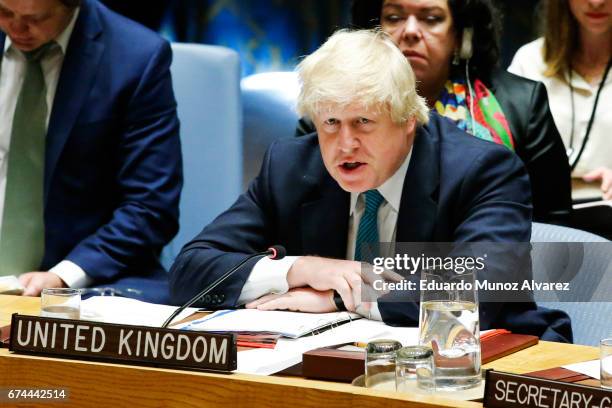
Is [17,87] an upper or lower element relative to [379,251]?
upper

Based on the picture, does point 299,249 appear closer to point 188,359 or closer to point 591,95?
point 188,359

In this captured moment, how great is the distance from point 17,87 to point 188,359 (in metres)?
1.82

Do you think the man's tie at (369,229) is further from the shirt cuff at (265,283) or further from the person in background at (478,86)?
the person in background at (478,86)

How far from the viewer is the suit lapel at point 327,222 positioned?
254 centimetres

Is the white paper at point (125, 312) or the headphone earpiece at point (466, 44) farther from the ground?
the headphone earpiece at point (466, 44)

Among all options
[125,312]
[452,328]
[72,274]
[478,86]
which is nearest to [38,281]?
Result: [72,274]

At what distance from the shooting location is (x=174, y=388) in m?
1.67

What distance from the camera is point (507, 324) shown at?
7.53 feet

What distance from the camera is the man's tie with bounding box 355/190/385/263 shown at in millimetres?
2484

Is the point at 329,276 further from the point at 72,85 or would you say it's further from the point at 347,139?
the point at 72,85

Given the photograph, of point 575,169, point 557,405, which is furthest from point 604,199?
point 557,405

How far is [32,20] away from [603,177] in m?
1.69

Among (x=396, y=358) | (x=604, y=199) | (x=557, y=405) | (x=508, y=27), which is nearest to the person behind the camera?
(x=557, y=405)

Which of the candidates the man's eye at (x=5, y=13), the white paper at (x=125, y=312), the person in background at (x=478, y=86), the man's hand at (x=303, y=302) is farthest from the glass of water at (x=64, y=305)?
the person in background at (x=478, y=86)
